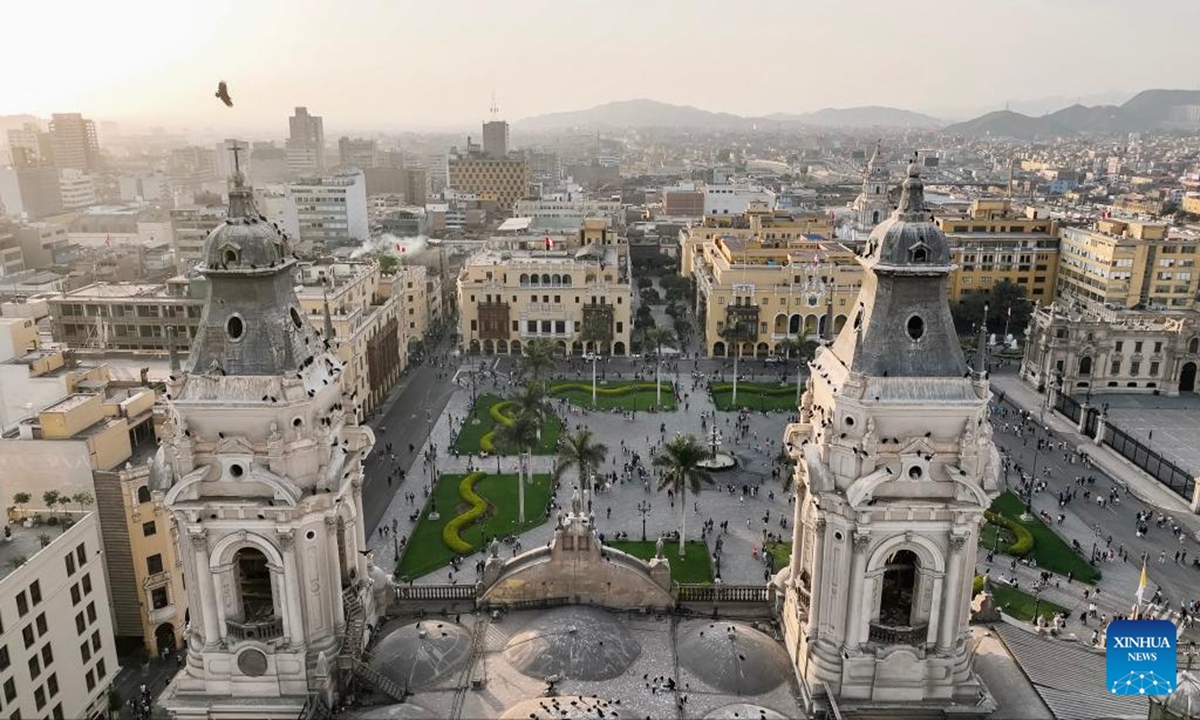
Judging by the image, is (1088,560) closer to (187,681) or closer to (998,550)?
(998,550)

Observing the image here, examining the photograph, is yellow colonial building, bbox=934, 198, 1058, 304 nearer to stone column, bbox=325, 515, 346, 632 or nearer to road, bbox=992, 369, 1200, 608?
road, bbox=992, 369, 1200, 608

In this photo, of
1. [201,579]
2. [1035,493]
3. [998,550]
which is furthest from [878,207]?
[201,579]

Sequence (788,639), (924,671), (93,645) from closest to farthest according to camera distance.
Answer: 1. (924,671)
2. (788,639)
3. (93,645)

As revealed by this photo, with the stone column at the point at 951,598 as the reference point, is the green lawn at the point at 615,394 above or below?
below

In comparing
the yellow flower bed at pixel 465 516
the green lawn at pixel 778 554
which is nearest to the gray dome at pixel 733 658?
the green lawn at pixel 778 554

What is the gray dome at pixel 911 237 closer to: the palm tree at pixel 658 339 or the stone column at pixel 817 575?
the stone column at pixel 817 575

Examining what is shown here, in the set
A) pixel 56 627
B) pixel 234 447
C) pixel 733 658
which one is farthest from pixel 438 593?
pixel 56 627

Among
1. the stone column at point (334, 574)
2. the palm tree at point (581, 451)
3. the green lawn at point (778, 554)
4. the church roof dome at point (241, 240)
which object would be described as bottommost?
the green lawn at point (778, 554)
